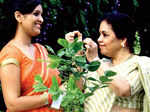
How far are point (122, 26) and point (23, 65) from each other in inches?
29.4

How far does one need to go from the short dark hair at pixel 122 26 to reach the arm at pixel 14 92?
72cm

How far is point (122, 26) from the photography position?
2.54 m

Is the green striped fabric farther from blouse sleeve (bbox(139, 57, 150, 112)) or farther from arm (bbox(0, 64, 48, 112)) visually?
arm (bbox(0, 64, 48, 112))

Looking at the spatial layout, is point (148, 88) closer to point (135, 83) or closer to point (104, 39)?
point (135, 83)

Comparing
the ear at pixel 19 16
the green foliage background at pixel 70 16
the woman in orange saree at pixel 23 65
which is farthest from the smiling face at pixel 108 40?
the green foliage background at pixel 70 16

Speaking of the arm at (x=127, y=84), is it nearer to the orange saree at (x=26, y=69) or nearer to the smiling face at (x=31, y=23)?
the orange saree at (x=26, y=69)

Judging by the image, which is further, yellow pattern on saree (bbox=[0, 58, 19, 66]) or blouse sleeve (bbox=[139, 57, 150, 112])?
blouse sleeve (bbox=[139, 57, 150, 112])

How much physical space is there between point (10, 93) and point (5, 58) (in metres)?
0.21

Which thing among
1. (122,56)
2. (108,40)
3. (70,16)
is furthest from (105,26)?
(70,16)

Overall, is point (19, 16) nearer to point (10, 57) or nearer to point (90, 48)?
point (10, 57)

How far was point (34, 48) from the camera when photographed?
2.43 m

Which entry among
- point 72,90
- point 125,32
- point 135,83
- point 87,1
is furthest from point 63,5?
point 72,90

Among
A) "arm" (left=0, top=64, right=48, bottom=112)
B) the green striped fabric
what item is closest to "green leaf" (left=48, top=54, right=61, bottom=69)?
"arm" (left=0, top=64, right=48, bottom=112)

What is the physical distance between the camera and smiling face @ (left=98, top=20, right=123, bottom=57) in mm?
2520
